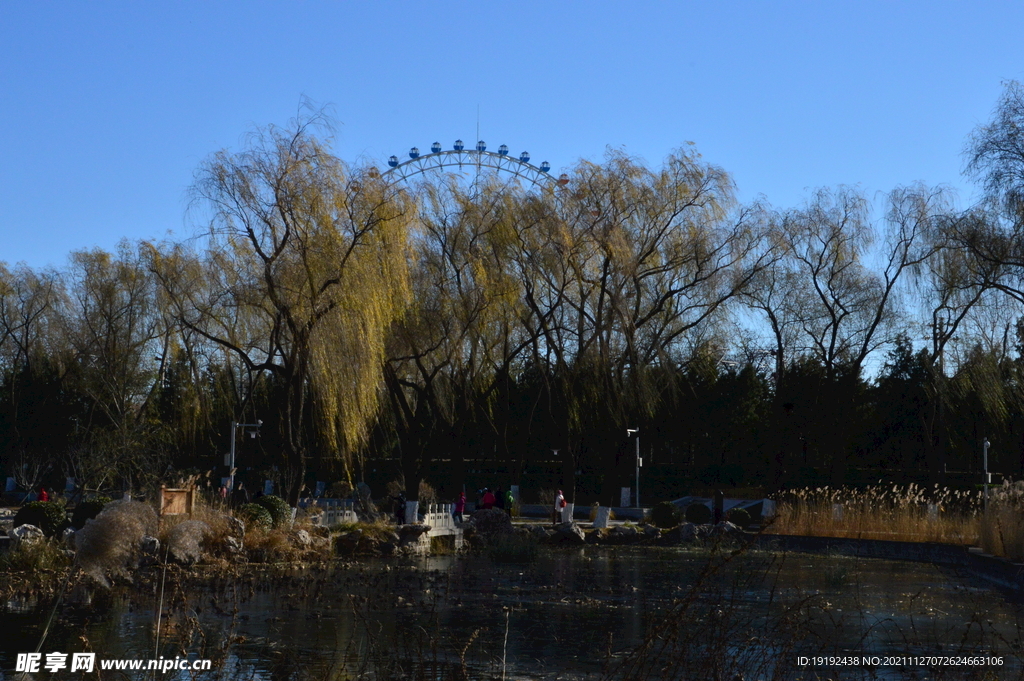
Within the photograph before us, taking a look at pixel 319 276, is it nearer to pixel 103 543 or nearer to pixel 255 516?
pixel 255 516

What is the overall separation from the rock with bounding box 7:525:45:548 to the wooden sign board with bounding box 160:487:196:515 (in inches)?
91.4

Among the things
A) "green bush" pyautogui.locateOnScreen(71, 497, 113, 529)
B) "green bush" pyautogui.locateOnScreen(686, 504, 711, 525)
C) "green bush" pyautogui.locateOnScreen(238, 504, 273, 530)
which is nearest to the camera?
"green bush" pyautogui.locateOnScreen(71, 497, 113, 529)

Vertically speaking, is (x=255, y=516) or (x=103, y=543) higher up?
(x=103, y=543)

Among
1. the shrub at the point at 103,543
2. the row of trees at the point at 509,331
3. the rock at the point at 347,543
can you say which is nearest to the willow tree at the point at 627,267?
the row of trees at the point at 509,331

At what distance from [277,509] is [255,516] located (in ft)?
4.09

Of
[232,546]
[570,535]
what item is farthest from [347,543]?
[570,535]

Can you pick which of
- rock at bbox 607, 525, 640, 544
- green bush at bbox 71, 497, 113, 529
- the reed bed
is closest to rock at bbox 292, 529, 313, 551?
green bush at bbox 71, 497, 113, 529

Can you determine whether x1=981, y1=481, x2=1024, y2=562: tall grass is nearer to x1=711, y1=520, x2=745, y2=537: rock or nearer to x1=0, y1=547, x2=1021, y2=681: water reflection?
x1=0, y1=547, x2=1021, y2=681: water reflection

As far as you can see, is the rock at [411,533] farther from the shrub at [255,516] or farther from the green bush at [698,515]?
the green bush at [698,515]

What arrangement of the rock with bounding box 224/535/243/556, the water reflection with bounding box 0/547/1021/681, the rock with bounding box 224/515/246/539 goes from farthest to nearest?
the rock with bounding box 224/515/246/539 → the rock with bounding box 224/535/243/556 → the water reflection with bounding box 0/547/1021/681

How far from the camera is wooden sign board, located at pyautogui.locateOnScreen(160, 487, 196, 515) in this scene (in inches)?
784

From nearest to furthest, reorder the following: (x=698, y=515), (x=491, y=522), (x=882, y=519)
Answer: (x=882, y=519) < (x=491, y=522) < (x=698, y=515)

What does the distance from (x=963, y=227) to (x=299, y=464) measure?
17.6 meters

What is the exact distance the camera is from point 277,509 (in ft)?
72.8
